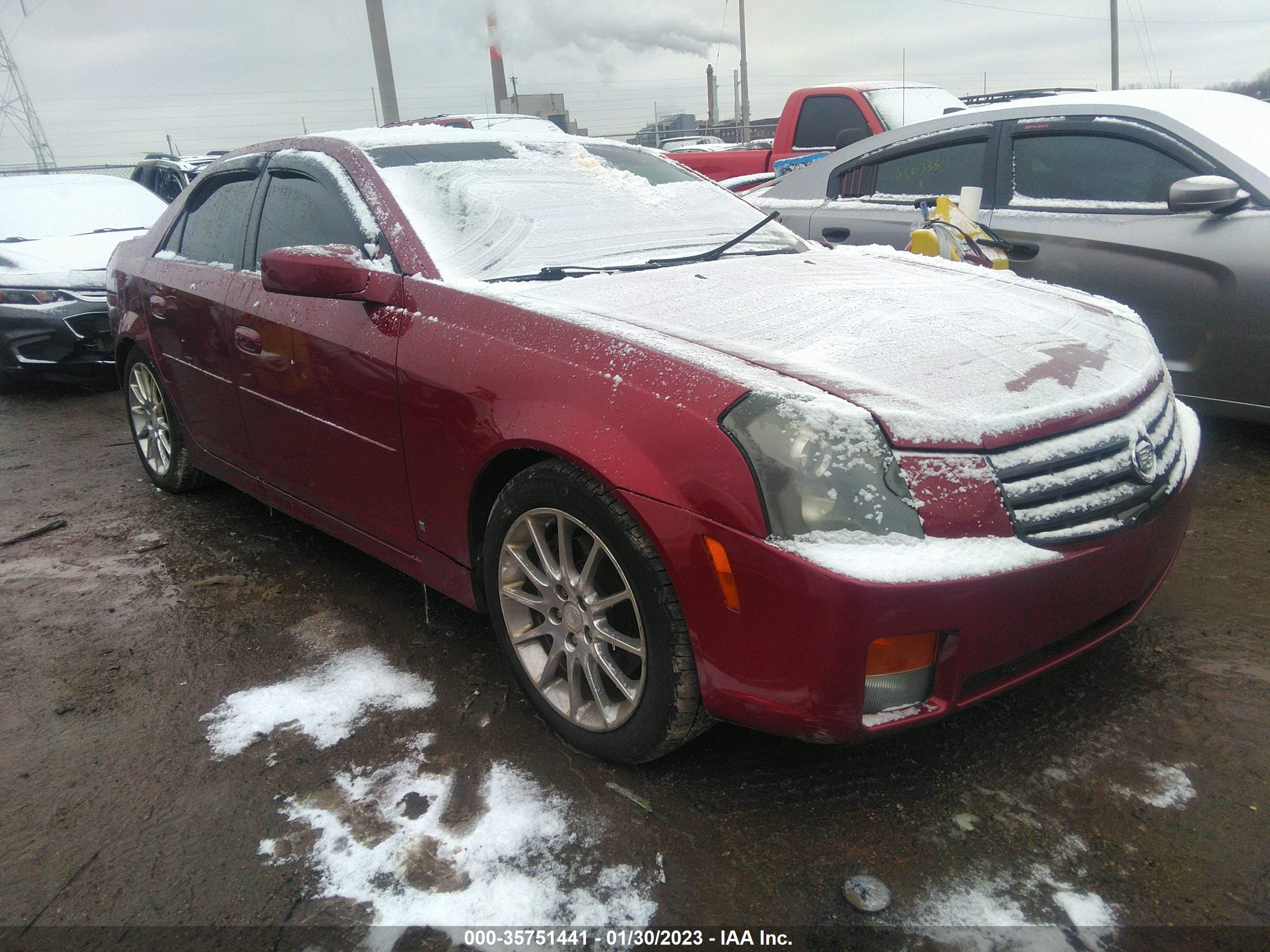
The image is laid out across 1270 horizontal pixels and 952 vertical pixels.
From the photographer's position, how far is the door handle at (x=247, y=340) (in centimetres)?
300

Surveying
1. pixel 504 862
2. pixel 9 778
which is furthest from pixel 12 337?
pixel 504 862

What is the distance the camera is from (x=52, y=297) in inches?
244

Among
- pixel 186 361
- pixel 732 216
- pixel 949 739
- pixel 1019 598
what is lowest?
pixel 949 739

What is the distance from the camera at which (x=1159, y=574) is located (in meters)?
2.16

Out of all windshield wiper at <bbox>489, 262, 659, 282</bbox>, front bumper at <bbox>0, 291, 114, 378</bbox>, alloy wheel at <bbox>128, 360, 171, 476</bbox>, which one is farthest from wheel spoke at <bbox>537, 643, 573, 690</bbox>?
front bumper at <bbox>0, 291, 114, 378</bbox>

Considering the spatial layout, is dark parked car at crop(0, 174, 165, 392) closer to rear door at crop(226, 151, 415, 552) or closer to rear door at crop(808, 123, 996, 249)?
rear door at crop(226, 151, 415, 552)

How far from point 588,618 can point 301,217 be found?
1803mm

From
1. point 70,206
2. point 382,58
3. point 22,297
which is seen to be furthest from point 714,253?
point 382,58

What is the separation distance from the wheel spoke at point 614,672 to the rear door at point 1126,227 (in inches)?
118

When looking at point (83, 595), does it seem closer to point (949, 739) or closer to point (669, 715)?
point (669, 715)

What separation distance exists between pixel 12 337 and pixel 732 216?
213 inches

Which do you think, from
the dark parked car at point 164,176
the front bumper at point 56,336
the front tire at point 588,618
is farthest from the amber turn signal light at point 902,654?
the dark parked car at point 164,176

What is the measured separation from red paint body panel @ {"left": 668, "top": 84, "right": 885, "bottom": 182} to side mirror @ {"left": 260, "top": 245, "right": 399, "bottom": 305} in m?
4.69

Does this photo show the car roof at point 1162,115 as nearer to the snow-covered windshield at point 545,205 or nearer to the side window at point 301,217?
the snow-covered windshield at point 545,205
